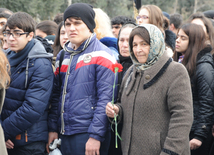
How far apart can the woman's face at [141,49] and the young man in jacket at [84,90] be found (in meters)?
0.40

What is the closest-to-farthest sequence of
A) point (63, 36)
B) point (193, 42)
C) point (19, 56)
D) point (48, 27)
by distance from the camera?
point (19, 56) → point (193, 42) → point (63, 36) → point (48, 27)

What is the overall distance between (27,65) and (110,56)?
96 cm

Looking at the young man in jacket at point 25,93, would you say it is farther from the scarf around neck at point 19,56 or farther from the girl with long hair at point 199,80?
the girl with long hair at point 199,80

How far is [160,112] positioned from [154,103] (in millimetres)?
96

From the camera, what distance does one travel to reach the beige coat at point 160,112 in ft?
6.87

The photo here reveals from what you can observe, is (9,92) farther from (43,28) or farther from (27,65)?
(43,28)

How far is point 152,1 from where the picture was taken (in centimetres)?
2925

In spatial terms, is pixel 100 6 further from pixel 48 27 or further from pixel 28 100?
pixel 28 100

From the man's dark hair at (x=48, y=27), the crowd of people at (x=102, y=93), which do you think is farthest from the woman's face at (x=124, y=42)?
the man's dark hair at (x=48, y=27)

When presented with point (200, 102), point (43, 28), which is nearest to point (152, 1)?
point (43, 28)

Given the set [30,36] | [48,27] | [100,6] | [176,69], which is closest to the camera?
[176,69]

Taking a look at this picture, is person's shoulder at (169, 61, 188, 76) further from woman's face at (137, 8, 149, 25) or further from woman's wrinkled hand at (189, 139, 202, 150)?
woman's face at (137, 8, 149, 25)

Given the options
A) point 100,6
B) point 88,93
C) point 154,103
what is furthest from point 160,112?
point 100,6

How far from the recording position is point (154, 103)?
2.20 meters
